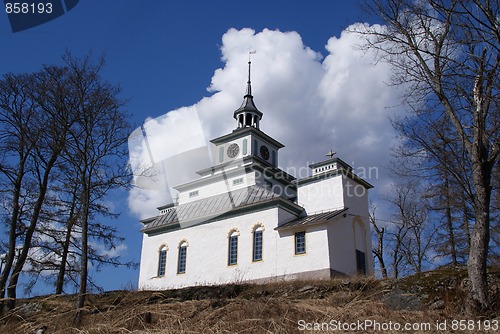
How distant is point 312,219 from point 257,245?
3686 mm

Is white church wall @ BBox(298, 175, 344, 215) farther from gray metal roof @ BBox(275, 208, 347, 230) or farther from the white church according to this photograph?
gray metal roof @ BBox(275, 208, 347, 230)

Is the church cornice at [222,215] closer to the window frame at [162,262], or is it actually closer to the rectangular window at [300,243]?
the window frame at [162,262]

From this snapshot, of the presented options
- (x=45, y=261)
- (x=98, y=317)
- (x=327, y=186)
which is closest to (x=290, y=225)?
(x=327, y=186)

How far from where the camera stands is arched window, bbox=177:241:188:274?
3020cm

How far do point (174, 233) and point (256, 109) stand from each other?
1334 centimetres

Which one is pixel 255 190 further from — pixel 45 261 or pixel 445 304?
pixel 445 304

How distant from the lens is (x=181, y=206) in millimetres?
33781

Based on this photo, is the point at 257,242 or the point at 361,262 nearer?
the point at 361,262

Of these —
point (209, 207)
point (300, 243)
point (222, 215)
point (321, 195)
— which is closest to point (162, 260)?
point (209, 207)

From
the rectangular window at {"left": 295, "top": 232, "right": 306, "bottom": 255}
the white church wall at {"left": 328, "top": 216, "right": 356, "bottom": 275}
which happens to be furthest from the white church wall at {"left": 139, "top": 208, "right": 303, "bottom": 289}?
the white church wall at {"left": 328, "top": 216, "right": 356, "bottom": 275}

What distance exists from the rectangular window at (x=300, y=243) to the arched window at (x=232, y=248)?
3.95m

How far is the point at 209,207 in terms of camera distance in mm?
31266

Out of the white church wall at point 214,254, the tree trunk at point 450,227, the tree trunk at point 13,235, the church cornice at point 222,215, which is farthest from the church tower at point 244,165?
the tree trunk at point 13,235

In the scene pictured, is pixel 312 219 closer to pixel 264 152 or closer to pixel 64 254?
pixel 264 152
